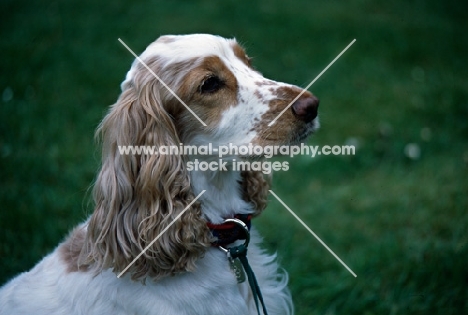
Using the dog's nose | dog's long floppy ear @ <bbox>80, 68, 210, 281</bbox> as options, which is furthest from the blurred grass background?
the dog's nose

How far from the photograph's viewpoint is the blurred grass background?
4219 millimetres

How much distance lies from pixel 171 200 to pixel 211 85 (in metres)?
0.64

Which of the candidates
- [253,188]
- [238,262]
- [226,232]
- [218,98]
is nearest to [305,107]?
[218,98]

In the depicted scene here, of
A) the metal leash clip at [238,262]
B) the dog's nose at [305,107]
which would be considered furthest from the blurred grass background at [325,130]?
the dog's nose at [305,107]

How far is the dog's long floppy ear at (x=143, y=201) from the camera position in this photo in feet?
9.39

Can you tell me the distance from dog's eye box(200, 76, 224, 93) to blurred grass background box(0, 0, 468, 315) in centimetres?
80

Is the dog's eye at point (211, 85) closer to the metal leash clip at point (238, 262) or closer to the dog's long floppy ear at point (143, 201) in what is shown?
the dog's long floppy ear at point (143, 201)

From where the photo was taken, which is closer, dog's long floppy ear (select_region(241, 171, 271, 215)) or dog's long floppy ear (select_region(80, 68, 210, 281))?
dog's long floppy ear (select_region(80, 68, 210, 281))

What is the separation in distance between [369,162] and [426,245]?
1830 millimetres

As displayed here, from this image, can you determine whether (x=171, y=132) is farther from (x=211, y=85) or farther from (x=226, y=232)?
(x=226, y=232)

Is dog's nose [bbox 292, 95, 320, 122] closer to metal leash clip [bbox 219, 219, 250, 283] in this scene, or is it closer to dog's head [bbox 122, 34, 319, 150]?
dog's head [bbox 122, 34, 319, 150]

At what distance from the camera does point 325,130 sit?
6691mm

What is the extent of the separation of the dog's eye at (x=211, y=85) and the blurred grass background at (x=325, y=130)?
0.80 meters

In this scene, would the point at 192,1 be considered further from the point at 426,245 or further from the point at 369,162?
the point at 426,245
